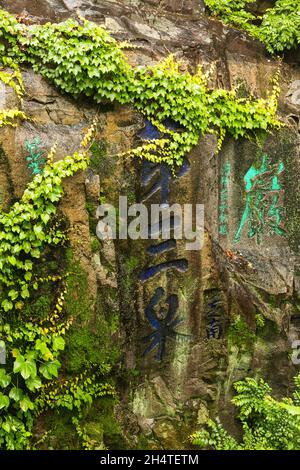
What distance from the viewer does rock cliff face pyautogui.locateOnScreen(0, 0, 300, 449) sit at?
4.86m

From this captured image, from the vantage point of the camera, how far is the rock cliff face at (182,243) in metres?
4.86

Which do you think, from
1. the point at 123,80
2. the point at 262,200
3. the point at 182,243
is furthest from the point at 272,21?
the point at 182,243

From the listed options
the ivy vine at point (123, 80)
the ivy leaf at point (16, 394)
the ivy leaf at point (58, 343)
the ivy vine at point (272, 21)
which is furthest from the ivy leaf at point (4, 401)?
the ivy vine at point (272, 21)

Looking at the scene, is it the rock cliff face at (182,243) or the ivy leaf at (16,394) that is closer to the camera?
the ivy leaf at (16,394)

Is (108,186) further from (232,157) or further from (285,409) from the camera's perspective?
(285,409)

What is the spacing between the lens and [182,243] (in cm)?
526

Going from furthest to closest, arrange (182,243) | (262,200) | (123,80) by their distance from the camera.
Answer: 1. (262,200)
2. (182,243)
3. (123,80)

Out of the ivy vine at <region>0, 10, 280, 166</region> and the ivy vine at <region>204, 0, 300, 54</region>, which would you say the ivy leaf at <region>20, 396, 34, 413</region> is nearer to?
the ivy vine at <region>0, 10, 280, 166</region>

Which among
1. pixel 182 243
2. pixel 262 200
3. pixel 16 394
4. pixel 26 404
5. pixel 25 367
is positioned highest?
pixel 262 200

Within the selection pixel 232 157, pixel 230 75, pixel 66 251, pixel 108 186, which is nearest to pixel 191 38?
pixel 230 75

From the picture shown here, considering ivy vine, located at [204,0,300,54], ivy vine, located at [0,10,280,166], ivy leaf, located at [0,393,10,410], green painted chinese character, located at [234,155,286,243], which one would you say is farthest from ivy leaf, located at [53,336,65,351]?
ivy vine, located at [204,0,300,54]

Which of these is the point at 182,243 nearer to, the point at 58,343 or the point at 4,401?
the point at 58,343

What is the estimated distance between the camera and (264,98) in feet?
20.1

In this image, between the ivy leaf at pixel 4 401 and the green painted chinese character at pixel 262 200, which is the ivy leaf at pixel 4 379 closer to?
the ivy leaf at pixel 4 401
